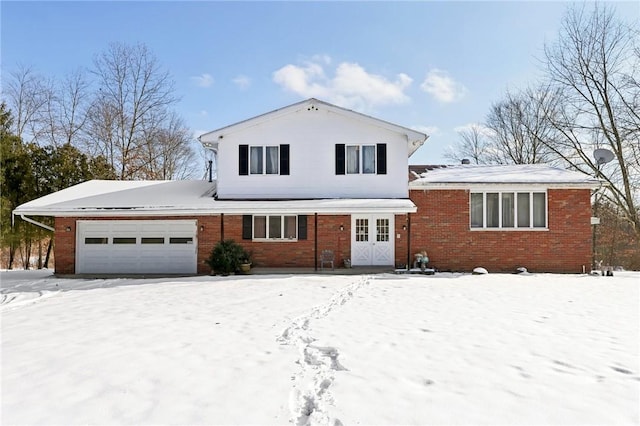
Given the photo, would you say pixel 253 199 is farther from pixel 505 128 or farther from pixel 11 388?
pixel 505 128

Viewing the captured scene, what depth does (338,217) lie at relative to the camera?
15.5 metres

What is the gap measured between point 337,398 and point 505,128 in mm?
31818

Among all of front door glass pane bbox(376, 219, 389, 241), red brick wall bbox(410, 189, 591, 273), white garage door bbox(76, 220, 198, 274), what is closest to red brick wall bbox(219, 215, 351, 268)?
front door glass pane bbox(376, 219, 389, 241)

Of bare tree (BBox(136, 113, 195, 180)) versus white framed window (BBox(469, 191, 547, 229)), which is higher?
bare tree (BBox(136, 113, 195, 180))

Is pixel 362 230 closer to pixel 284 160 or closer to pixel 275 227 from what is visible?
pixel 275 227

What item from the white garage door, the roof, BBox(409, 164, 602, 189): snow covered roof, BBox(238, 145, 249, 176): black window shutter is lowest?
the white garage door

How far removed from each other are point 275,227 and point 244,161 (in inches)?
116

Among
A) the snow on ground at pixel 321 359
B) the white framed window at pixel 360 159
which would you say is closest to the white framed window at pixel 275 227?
the white framed window at pixel 360 159

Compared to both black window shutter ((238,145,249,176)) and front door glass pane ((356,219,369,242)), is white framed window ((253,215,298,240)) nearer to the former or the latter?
black window shutter ((238,145,249,176))

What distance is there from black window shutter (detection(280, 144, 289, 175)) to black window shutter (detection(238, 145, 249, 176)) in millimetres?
1370

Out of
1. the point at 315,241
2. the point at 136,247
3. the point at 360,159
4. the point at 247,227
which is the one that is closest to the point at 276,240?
the point at 247,227

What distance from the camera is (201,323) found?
7633mm

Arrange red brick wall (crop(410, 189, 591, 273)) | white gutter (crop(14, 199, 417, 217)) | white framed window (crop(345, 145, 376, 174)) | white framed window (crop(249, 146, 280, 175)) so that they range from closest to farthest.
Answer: white gutter (crop(14, 199, 417, 217)), red brick wall (crop(410, 189, 591, 273)), white framed window (crop(345, 145, 376, 174)), white framed window (crop(249, 146, 280, 175))

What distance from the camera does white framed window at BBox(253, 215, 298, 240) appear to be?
15570mm
